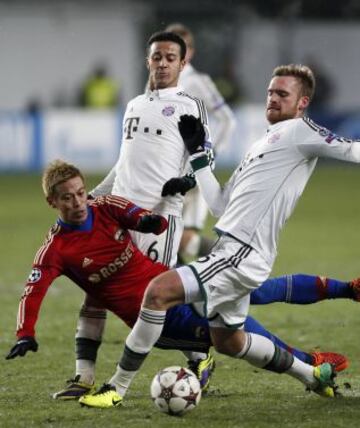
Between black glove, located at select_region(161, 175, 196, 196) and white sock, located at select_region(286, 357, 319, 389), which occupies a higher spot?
black glove, located at select_region(161, 175, 196, 196)

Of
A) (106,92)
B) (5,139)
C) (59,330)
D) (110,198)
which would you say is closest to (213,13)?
(106,92)

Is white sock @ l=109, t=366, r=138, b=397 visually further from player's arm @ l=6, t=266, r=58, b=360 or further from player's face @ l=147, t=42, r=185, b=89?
player's face @ l=147, t=42, r=185, b=89

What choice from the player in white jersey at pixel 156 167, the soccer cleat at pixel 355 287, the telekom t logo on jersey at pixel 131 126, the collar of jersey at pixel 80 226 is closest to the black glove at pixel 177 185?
the player in white jersey at pixel 156 167

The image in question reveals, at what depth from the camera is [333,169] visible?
81.3 feet

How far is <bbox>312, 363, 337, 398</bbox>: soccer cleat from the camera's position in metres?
6.48

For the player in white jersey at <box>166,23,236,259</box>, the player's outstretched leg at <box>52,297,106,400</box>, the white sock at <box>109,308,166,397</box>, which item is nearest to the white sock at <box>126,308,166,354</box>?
the white sock at <box>109,308,166,397</box>

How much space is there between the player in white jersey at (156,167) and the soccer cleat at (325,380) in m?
0.70

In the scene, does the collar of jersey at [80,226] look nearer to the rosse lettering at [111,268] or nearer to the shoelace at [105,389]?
the rosse lettering at [111,268]

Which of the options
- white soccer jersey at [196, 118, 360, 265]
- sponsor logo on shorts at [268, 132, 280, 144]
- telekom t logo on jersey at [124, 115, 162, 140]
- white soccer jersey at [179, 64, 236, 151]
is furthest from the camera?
white soccer jersey at [179, 64, 236, 151]

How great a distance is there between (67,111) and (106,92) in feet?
4.61

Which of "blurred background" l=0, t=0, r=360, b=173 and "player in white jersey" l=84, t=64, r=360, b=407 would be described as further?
"blurred background" l=0, t=0, r=360, b=173

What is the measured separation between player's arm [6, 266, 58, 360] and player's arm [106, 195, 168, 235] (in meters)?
0.49

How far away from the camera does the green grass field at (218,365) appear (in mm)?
6027

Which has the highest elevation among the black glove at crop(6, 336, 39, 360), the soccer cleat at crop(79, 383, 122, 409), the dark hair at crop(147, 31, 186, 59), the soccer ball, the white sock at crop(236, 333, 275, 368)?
the dark hair at crop(147, 31, 186, 59)
